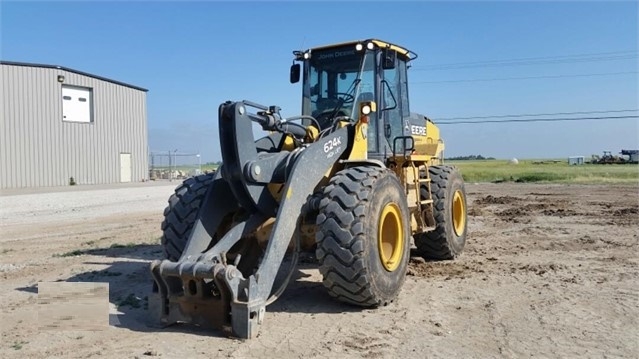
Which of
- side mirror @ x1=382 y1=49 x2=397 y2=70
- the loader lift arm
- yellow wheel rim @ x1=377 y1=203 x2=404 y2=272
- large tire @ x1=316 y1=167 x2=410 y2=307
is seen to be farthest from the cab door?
large tire @ x1=316 y1=167 x2=410 y2=307

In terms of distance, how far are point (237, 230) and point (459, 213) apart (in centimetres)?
525

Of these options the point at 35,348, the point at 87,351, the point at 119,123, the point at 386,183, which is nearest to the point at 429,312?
the point at 386,183

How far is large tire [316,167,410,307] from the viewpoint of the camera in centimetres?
521

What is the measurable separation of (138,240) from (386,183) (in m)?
6.63

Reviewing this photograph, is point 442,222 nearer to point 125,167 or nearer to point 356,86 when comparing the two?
point 356,86

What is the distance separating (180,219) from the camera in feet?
19.7

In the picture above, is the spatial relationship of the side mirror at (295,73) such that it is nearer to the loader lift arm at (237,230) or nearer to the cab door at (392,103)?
the cab door at (392,103)

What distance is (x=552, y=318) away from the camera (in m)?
5.39

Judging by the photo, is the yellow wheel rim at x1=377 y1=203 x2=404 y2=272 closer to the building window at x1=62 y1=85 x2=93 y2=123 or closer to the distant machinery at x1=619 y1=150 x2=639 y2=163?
the building window at x1=62 y1=85 x2=93 y2=123

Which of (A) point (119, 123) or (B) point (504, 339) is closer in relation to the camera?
(B) point (504, 339)

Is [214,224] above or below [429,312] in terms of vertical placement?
above

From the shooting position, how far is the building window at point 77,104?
30.3 meters

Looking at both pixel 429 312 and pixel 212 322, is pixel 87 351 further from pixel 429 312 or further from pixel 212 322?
pixel 429 312

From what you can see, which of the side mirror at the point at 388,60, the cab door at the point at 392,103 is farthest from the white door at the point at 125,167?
the side mirror at the point at 388,60
